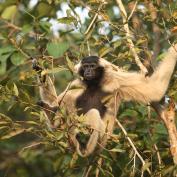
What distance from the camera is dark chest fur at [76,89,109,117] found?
8448 millimetres

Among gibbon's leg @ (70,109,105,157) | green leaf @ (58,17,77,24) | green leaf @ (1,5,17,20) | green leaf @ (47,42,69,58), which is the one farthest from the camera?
green leaf @ (1,5,17,20)

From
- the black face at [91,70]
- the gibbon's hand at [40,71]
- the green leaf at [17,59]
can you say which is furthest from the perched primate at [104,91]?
the green leaf at [17,59]

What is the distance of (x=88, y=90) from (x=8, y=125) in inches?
113

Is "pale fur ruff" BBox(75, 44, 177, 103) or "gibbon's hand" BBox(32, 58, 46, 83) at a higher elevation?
"gibbon's hand" BBox(32, 58, 46, 83)

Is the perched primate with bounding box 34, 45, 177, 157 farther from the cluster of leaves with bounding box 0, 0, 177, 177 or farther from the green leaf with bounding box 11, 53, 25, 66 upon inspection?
the green leaf with bounding box 11, 53, 25, 66

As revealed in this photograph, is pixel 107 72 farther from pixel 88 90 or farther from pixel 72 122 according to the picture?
pixel 72 122

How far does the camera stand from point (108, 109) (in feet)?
27.0

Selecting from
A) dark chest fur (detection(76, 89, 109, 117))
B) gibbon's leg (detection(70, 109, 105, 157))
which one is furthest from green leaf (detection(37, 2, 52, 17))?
gibbon's leg (detection(70, 109, 105, 157))

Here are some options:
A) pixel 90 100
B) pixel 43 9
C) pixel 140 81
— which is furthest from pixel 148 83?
pixel 43 9

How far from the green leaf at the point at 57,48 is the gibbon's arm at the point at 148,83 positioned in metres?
1.29

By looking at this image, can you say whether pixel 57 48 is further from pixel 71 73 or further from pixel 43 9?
pixel 43 9

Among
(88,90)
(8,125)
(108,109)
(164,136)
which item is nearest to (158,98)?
(164,136)

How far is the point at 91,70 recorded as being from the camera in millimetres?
8219

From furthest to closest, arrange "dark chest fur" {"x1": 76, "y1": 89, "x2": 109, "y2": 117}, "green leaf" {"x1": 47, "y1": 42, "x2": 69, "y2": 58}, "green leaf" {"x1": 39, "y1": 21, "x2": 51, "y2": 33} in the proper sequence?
"dark chest fur" {"x1": 76, "y1": 89, "x2": 109, "y2": 117} → "green leaf" {"x1": 39, "y1": 21, "x2": 51, "y2": 33} → "green leaf" {"x1": 47, "y1": 42, "x2": 69, "y2": 58}
